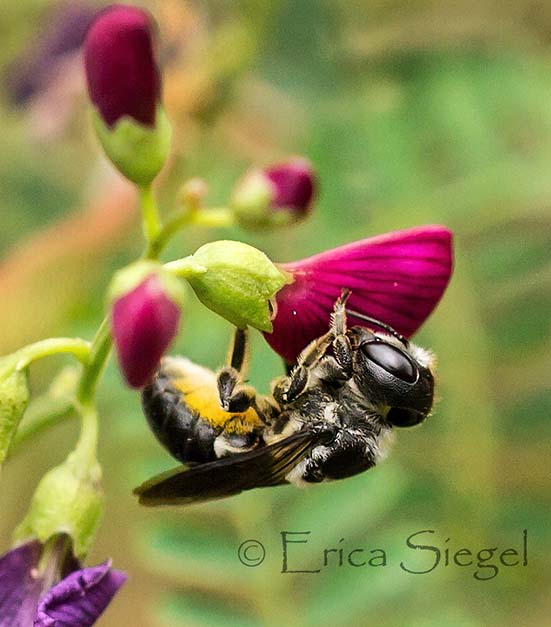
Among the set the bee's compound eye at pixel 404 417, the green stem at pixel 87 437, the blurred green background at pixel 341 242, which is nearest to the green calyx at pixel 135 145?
the green stem at pixel 87 437

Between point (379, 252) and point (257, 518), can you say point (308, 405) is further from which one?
point (257, 518)

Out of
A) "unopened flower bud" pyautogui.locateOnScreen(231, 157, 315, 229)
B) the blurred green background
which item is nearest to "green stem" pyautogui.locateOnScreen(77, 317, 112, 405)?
"unopened flower bud" pyautogui.locateOnScreen(231, 157, 315, 229)

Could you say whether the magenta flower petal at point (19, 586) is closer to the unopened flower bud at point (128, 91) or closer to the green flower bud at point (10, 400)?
the green flower bud at point (10, 400)

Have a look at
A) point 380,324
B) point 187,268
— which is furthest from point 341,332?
point 187,268

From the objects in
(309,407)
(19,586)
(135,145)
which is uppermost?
(135,145)

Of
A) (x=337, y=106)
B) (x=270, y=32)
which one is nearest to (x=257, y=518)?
(x=337, y=106)

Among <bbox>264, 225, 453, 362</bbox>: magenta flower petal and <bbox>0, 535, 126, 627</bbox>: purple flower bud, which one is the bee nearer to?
<bbox>264, 225, 453, 362</bbox>: magenta flower petal

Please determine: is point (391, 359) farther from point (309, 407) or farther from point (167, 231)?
point (167, 231)
